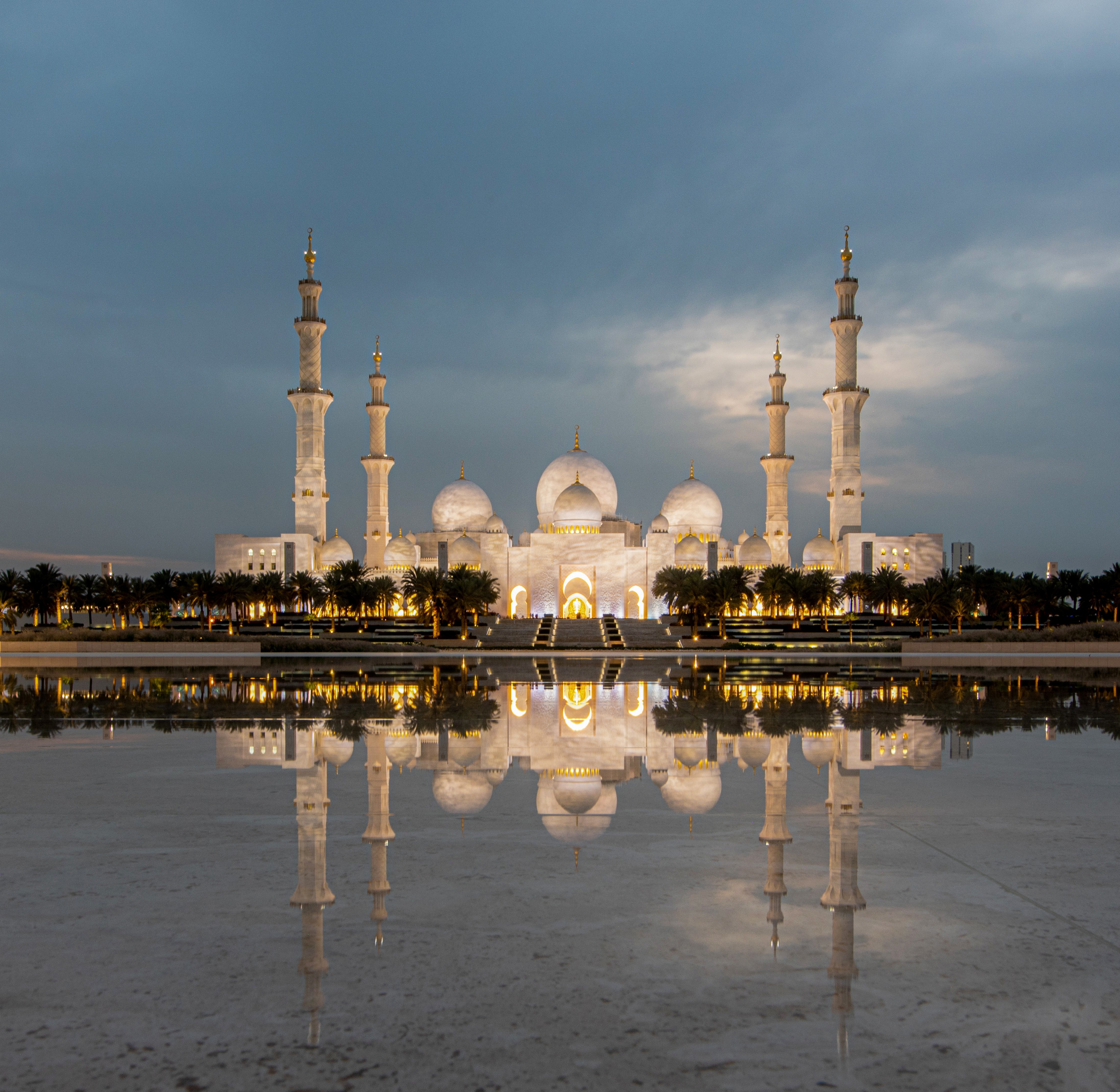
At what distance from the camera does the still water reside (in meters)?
3.23

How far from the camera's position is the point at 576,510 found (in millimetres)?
55406

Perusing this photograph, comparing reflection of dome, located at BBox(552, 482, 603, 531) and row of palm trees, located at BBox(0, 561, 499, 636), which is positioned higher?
reflection of dome, located at BBox(552, 482, 603, 531)

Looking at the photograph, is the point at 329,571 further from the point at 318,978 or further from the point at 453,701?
the point at 318,978

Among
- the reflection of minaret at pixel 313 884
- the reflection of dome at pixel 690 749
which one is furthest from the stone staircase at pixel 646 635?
the reflection of minaret at pixel 313 884

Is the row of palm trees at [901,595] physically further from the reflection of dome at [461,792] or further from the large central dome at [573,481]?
the reflection of dome at [461,792]

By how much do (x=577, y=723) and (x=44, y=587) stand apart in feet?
136

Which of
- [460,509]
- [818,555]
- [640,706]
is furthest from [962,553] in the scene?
[640,706]

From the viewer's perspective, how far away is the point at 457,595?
126 feet

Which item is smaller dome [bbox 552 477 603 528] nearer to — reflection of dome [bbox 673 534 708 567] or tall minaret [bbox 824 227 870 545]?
reflection of dome [bbox 673 534 708 567]

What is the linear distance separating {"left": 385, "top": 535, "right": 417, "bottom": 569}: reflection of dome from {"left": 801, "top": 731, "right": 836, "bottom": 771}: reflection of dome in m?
51.6

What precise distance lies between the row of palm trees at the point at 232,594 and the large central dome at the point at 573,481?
11162 millimetres

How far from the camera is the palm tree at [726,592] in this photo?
3869 cm

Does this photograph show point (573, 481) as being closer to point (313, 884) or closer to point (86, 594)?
point (86, 594)

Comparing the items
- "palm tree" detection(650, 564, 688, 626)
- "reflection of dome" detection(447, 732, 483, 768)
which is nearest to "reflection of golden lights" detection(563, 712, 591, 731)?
"reflection of dome" detection(447, 732, 483, 768)
